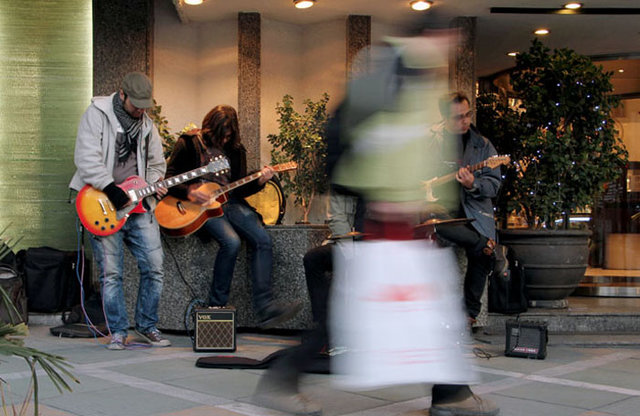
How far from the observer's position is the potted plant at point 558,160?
7.74 meters

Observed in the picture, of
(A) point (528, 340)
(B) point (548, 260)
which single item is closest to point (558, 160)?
(B) point (548, 260)

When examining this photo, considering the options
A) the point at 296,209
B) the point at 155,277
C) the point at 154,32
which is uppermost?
the point at 154,32

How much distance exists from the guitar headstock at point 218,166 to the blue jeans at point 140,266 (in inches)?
23.5

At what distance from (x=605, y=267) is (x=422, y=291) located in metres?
6.73

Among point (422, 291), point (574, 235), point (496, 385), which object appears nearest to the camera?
point (422, 291)

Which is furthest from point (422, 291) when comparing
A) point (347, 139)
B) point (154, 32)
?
point (154, 32)

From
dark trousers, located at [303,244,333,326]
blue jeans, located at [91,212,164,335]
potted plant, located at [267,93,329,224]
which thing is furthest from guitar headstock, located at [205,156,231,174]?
potted plant, located at [267,93,329,224]

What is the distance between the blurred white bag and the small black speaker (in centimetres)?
258

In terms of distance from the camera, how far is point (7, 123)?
26.9ft

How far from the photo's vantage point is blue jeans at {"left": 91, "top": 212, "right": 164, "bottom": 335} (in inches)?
235

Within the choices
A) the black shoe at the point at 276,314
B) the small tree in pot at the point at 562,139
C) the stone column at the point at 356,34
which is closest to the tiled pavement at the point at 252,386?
the black shoe at the point at 276,314

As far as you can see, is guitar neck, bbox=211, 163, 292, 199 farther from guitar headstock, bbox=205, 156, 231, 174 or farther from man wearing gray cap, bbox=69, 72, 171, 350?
man wearing gray cap, bbox=69, 72, 171, 350

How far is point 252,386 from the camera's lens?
4637 millimetres

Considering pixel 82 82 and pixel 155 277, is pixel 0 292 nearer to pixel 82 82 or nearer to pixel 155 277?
pixel 155 277
